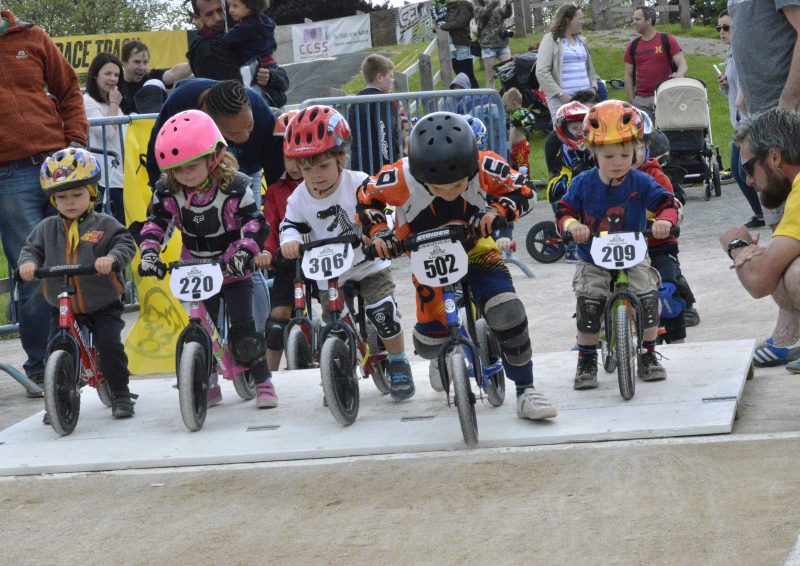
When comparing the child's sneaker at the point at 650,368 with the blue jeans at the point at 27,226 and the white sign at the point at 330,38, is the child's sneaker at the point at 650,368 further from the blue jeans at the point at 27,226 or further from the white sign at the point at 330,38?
the white sign at the point at 330,38

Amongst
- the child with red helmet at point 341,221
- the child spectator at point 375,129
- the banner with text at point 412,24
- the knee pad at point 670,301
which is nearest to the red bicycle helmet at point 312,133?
the child with red helmet at point 341,221

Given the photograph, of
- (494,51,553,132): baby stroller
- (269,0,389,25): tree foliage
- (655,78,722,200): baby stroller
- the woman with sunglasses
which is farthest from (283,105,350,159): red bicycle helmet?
(269,0,389,25): tree foliage

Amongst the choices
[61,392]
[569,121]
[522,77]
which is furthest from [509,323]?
[522,77]

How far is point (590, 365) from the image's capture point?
6863mm

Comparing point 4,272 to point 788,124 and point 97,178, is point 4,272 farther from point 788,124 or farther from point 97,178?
point 788,124

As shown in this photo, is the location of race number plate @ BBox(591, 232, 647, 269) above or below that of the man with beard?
below

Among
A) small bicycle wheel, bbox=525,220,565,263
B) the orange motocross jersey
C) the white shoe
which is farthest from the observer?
small bicycle wheel, bbox=525,220,565,263

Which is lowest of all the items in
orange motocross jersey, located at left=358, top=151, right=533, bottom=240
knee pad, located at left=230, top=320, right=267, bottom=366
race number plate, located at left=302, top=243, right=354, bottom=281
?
knee pad, located at left=230, top=320, right=267, bottom=366

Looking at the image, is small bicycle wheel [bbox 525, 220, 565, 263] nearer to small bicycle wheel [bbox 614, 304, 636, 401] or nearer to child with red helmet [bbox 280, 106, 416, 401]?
child with red helmet [bbox 280, 106, 416, 401]

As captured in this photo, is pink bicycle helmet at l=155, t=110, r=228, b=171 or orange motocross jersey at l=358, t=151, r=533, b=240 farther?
pink bicycle helmet at l=155, t=110, r=228, b=171

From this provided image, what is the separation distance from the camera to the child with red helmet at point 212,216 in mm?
6656

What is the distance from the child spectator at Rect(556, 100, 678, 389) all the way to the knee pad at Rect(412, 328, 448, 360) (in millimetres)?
885

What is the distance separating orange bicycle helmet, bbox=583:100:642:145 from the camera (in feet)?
21.7

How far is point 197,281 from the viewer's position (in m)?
6.58
